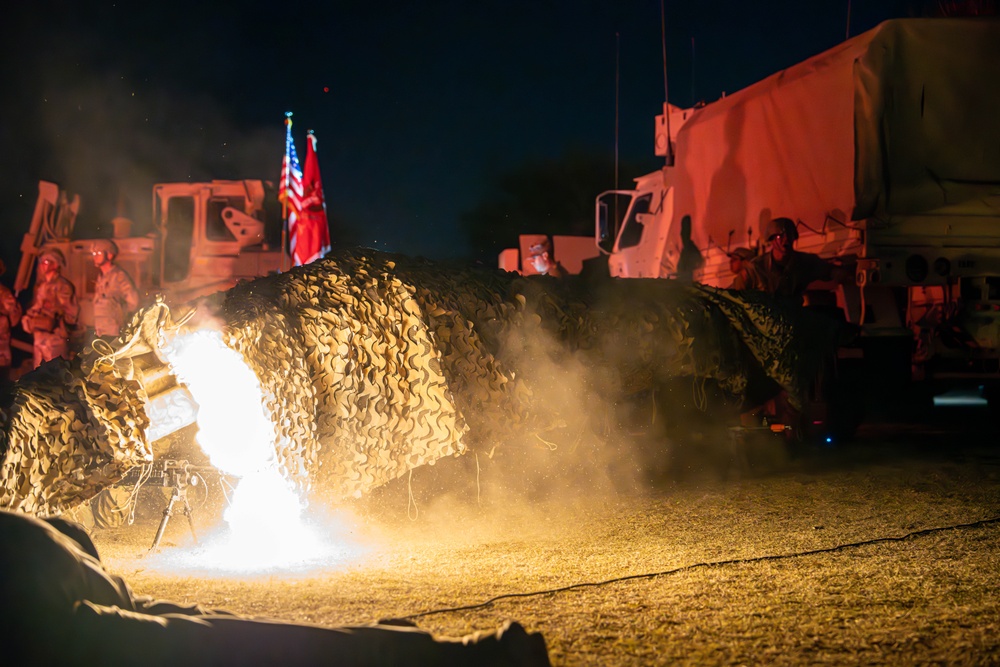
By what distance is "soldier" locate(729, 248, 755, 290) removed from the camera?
8883 mm

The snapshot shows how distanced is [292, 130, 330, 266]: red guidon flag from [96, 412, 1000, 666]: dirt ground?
857 centimetres

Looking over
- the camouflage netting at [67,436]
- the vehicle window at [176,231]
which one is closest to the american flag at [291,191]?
the vehicle window at [176,231]

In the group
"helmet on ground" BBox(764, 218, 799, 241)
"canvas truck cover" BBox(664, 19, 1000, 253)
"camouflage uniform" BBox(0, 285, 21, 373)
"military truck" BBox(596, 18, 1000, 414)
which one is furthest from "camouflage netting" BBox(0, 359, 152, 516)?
"camouflage uniform" BBox(0, 285, 21, 373)

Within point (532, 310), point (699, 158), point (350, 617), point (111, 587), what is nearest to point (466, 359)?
point (532, 310)

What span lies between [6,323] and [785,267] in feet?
32.0

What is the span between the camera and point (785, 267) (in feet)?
28.2

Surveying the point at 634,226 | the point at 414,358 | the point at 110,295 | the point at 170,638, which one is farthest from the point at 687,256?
the point at 170,638

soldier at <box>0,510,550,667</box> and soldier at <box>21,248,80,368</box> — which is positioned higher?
soldier at <box>21,248,80,368</box>

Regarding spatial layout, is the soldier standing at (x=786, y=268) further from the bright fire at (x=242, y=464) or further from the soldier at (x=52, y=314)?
the soldier at (x=52, y=314)

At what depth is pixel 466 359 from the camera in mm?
5609

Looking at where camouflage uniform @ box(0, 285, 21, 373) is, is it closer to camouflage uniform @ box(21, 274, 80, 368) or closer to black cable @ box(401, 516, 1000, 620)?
camouflage uniform @ box(21, 274, 80, 368)

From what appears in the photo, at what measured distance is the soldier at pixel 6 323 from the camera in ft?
38.6

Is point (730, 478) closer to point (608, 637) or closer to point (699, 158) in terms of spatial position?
point (608, 637)

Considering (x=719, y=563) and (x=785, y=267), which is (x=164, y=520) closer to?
(x=719, y=563)
